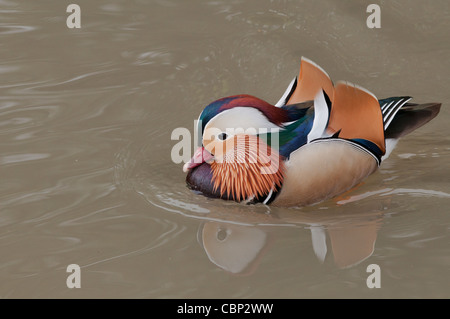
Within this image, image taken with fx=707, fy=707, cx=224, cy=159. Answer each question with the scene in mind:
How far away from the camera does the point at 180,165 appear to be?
529 cm

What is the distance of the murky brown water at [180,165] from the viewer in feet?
12.7

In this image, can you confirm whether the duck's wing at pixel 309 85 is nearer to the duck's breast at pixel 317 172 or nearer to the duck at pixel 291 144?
the duck at pixel 291 144

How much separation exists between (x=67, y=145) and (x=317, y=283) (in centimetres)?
255

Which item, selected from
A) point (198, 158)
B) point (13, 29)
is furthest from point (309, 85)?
point (13, 29)

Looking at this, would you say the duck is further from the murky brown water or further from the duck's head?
the murky brown water

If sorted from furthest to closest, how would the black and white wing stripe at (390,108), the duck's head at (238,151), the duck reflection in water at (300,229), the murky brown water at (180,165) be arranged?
1. the black and white wing stripe at (390,108)
2. the duck's head at (238,151)
3. the duck reflection in water at (300,229)
4. the murky brown water at (180,165)

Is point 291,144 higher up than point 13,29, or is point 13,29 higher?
point 13,29

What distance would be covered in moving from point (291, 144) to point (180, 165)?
94cm

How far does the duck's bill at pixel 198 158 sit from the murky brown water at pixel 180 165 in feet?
0.64

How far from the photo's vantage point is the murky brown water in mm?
3883

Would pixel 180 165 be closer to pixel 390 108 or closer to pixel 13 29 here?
pixel 390 108

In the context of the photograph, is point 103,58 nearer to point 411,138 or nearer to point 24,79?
point 24,79

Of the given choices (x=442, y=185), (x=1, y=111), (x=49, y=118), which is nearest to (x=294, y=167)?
(x=442, y=185)

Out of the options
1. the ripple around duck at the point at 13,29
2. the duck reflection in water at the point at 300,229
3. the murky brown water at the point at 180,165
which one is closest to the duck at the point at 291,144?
the murky brown water at the point at 180,165
